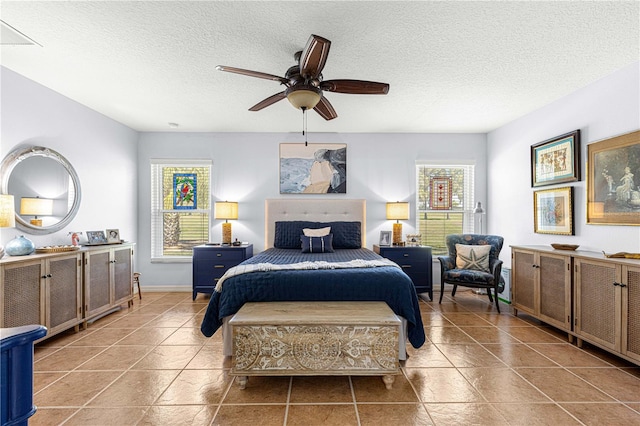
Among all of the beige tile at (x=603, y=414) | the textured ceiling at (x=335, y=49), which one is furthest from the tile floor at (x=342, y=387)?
the textured ceiling at (x=335, y=49)

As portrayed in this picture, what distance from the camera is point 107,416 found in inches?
73.4

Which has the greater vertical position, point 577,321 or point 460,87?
point 460,87

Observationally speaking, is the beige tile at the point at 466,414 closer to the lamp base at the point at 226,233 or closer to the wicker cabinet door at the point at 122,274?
the lamp base at the point at 226,233

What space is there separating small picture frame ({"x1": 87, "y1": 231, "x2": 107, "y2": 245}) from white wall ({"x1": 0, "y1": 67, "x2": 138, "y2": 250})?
21 centimetres

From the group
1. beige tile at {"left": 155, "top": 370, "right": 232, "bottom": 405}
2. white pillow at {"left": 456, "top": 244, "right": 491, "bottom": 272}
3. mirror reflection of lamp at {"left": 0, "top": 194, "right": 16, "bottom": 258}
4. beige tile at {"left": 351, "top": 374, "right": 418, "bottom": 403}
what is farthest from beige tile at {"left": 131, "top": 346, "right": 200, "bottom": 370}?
white pillow at {"left": 456, "top": 244, "right": 491, "bottom": 272}

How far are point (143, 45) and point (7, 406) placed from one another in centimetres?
254

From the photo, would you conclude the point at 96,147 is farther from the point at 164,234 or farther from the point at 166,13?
the point at 166,13

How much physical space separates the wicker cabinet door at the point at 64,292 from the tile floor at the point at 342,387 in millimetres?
195

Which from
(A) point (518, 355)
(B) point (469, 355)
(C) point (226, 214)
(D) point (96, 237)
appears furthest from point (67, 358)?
(A) point (518, 355)

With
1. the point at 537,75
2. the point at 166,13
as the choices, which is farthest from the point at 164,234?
the point at 537,75

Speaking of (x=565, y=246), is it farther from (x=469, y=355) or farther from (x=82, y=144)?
(x=82, y=144)

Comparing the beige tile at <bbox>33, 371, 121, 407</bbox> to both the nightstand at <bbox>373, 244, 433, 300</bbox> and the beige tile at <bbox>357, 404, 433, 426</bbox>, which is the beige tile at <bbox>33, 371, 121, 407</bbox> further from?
the nightstand at <bbox>373, 244, 433, 300</bbox>

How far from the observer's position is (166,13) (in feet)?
6.82

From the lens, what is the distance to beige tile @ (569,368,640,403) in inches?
80.9
